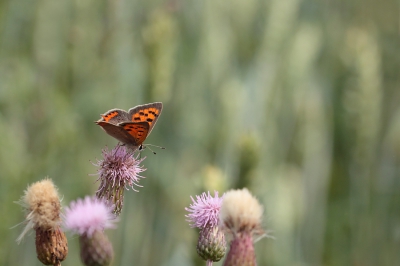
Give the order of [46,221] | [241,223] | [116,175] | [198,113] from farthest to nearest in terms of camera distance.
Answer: [198,113] < [116,175] < [46,221] < [241,223]

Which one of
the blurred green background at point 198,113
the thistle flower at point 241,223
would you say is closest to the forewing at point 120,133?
the thistle flower at point 241,223

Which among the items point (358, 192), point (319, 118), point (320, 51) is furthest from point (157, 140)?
point (320, 51)

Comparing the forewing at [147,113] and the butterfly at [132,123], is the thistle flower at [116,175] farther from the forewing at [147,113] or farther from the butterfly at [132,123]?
the forewing at [147,113]

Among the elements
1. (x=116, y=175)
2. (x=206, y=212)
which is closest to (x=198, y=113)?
(x=116, y=175)

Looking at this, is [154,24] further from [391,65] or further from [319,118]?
[391,65]

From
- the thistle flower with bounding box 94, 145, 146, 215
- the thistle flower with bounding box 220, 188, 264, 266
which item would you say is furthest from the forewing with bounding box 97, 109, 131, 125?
the thistle flower with bounding box 220, 188, 264, 266

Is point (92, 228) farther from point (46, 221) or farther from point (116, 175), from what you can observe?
point (116, 175)
